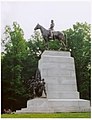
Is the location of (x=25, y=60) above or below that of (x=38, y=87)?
above

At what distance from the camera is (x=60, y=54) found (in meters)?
19.7

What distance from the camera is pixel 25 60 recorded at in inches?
1093

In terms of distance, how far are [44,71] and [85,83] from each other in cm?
839

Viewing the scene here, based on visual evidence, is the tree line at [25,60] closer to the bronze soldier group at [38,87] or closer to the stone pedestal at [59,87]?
the stone pedestal at [59,87]

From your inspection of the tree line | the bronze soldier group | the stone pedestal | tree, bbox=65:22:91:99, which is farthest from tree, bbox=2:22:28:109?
the bronze soldier group

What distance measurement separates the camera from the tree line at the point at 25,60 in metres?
25.7

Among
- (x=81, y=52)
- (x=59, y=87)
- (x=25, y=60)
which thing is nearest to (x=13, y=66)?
(x=25, y=60)

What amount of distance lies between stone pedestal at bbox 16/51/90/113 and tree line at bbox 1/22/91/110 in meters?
6.09

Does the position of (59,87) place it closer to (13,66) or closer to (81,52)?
(13,66)

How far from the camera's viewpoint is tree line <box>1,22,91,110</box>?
25703 mm

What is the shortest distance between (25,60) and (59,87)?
374 inches

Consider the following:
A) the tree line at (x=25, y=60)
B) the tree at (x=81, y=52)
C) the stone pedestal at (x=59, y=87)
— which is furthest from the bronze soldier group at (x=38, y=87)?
the tree at (x=81, y=52)

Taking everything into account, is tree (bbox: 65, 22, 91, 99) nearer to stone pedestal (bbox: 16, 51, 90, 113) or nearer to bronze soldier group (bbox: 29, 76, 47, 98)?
stone pedestal (bbox: 16, 51, 90, 113)

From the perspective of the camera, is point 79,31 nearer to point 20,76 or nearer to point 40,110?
point 20,76
